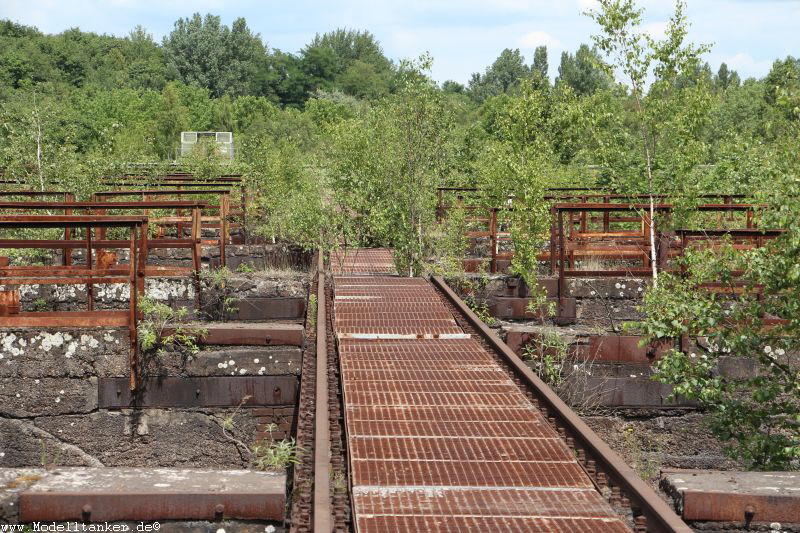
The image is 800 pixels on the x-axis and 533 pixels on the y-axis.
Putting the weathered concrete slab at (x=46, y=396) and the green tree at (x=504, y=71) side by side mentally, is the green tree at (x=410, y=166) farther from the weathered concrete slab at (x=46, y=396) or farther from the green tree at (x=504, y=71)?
the green tree at (x=504, y=71)

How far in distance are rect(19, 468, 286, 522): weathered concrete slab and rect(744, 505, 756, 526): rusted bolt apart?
226cm

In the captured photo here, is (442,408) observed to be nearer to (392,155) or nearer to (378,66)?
(392,155)

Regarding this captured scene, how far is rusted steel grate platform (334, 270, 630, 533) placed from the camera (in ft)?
16.6

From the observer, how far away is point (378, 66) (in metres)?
161

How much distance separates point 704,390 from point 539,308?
5315 millimetres

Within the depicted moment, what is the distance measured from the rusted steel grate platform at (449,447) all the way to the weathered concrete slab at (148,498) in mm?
496

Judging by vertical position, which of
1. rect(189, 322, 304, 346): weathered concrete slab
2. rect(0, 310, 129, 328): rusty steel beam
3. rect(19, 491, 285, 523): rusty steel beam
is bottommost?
rect(19, 491, 285, 523): rusty steel beam

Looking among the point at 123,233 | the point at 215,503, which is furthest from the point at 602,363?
the point at 123,233

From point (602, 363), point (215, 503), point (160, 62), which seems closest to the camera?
point (215, 503)

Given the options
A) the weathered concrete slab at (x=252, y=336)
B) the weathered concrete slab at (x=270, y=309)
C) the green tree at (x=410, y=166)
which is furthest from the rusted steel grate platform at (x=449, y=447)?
the green tree at (x=410, y=166)

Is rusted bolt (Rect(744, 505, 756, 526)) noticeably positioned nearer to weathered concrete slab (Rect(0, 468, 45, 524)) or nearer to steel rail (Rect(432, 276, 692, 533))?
steel rail (Rect(432, 276, 692, 533))

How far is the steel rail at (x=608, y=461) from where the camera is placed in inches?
192

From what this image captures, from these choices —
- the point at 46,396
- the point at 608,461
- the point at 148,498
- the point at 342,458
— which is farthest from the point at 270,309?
the point at 148,498

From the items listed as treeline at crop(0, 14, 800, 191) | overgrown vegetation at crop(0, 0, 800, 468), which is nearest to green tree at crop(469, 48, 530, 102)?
treeline at crop(0, 14, 800, 191)
